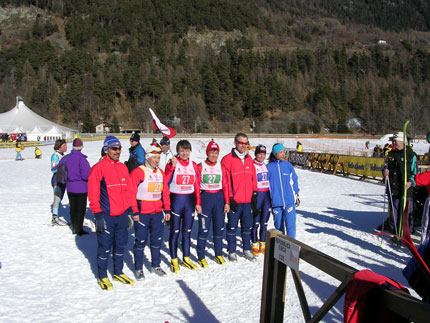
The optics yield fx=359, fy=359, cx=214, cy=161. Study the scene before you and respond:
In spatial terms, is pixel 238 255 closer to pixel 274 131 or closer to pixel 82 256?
pixel 82 256

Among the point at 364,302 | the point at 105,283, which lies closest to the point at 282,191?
the point at 105,283

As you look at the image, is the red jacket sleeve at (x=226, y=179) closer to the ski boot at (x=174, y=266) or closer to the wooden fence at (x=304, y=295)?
the ski boot at (x=174, y=266)

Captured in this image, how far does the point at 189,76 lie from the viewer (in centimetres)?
11625

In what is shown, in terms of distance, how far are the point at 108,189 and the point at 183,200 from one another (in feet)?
3.97

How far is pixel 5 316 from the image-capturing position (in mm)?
4215

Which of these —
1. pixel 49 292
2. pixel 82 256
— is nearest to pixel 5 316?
pixel 49 292

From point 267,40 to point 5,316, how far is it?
186 metres

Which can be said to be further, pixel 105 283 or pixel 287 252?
pixel 105 283

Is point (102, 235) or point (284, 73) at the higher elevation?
point (284, 73)

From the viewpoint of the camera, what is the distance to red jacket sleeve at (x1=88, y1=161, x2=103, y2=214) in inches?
190

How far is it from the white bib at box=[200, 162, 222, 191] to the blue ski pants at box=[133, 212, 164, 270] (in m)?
0.85

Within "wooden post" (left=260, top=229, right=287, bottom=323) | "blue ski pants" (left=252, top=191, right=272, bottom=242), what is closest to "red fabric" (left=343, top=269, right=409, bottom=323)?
"wooden post" (left=260, top=229, right=287, bottom=323)

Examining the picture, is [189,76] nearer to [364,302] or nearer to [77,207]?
[77,207]

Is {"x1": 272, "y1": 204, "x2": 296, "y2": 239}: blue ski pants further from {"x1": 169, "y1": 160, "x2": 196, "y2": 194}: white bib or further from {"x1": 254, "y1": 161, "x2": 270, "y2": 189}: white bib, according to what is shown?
{"x1": 169, "y1": 160, "x2": 196, "y2": 194}: white bib
